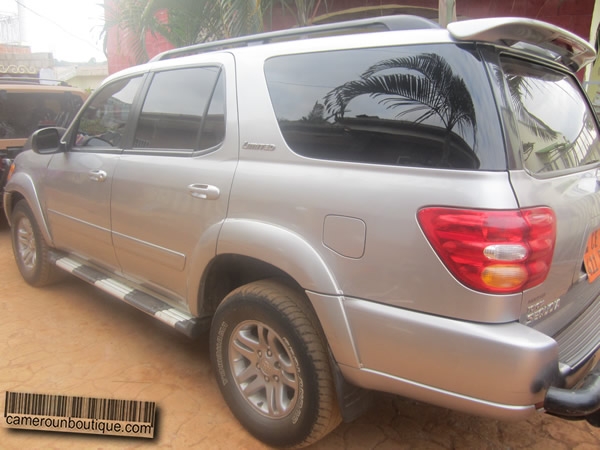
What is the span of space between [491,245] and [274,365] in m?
1.18

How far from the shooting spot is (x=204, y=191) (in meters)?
2.48

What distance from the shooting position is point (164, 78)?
3.02 meters

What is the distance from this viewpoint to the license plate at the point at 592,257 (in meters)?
2.08

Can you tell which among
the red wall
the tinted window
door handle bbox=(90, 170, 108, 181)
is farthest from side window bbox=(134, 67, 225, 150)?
the red wall

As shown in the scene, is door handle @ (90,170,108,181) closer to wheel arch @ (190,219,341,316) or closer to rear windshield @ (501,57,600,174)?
wheel arch @ (190,219,341,316)

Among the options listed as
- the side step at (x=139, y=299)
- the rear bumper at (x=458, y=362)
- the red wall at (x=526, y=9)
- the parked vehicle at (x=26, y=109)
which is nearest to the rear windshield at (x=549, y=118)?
the rear bumper at (x=458, y=362)

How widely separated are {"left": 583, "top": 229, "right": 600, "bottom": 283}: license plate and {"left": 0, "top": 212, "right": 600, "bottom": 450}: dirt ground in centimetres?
93

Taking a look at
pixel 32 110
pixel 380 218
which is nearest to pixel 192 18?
pixel 32 110

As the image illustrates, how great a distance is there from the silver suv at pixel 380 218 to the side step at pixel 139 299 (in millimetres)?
21

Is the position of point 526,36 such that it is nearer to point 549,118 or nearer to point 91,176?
point 549,118

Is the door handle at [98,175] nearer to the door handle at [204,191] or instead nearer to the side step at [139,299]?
the side step at [139,299]

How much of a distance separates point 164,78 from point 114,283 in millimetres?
1453

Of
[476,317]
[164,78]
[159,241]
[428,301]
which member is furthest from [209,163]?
[476,317]

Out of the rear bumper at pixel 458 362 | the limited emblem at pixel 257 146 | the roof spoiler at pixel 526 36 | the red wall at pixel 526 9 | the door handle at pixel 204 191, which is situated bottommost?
the rear bumper at pixel 458 362
